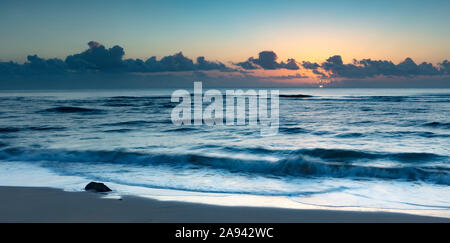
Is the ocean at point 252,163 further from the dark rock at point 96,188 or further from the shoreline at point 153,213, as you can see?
the shoreline at point 153,213

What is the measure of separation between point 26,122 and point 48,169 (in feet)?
46.6

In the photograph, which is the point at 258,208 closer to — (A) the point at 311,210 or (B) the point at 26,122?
(A) the point at 311,210

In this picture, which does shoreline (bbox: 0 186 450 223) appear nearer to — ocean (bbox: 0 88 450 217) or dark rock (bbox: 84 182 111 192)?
dark rock (bbox: 84 182 111 192)

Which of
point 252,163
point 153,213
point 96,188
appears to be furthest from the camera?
point 252,163

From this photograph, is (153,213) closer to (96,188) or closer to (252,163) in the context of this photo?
(96,188)

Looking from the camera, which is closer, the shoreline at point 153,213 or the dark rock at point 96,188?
the shoreline at point 153,213

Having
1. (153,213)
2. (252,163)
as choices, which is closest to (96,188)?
(153,213)

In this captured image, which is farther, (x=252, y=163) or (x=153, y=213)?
(x=252, y=163)

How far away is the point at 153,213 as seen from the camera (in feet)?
17.0

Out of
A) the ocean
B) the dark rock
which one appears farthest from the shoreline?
the ocean

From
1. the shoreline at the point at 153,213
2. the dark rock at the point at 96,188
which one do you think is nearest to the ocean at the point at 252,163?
the dark rock at the point at 96,188

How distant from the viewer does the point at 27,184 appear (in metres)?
7.24

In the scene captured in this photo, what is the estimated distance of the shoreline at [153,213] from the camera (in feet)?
16.1
